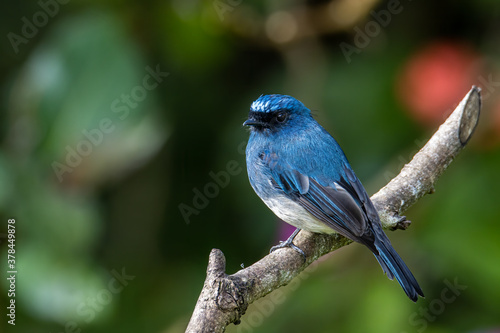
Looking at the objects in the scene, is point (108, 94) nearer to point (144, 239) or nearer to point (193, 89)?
point (193, 89)

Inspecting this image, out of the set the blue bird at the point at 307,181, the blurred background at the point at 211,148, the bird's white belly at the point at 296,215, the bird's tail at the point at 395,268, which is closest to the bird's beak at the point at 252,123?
the blue bird at the point at 307,181

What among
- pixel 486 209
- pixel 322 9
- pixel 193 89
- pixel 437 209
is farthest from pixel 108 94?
pixel 486 209

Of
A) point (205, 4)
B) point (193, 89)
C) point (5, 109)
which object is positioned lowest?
point (193, 89)

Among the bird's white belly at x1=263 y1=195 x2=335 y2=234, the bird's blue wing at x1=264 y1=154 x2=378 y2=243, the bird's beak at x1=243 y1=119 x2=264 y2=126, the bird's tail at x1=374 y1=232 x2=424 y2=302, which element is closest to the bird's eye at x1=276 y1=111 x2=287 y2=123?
the bird's beak at x1=243 y1=119 x2=264 y2=126

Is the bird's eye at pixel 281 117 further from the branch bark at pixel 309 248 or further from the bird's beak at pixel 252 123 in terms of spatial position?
the branch bark at pixel 309 248

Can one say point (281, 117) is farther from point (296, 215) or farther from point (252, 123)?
point (296, 215)

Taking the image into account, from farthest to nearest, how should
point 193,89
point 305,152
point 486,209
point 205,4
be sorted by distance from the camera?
point 193,89 → point 205,4 → point 486,209 → point 305,152
